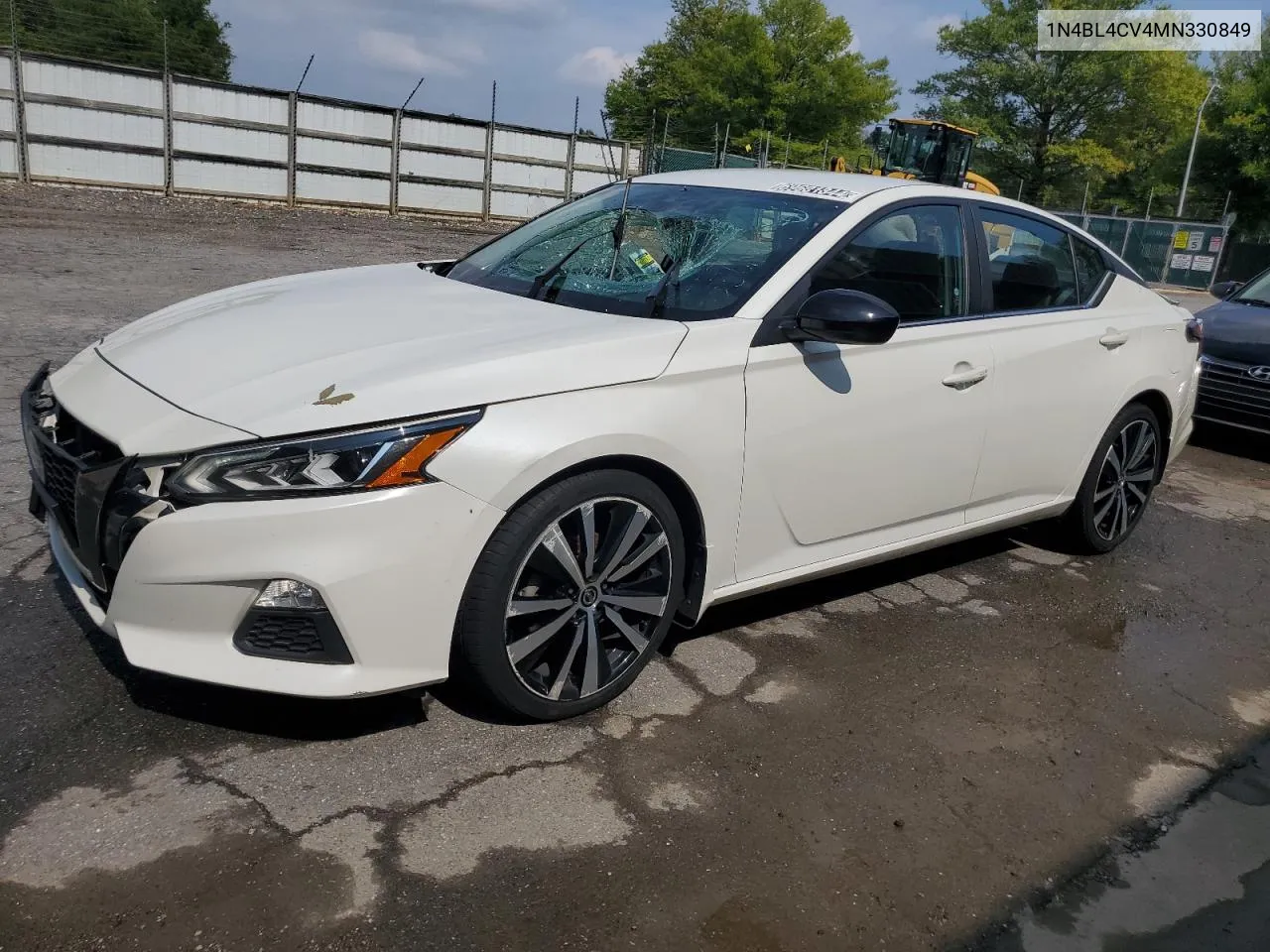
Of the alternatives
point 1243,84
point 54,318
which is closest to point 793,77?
point 1243,84

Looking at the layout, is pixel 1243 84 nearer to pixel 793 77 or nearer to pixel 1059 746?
pixel 793 77

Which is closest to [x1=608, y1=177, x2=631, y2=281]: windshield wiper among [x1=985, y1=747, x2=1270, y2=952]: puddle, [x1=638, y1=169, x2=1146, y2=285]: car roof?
[x1=638, y1=169, x2=1146, y2=285]: car roof

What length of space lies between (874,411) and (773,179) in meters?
1.10

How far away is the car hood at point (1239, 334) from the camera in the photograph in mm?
7578

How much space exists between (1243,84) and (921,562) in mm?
48212

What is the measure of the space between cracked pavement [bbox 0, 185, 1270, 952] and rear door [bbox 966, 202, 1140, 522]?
565mm

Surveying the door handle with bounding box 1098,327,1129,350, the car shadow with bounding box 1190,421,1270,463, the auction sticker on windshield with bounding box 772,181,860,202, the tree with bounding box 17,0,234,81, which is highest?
the tree with bounding box 17,0,234,81

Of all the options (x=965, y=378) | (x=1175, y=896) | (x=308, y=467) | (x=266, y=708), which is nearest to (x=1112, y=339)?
(x=965, y=378)

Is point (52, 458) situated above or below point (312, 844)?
above

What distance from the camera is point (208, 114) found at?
19938mm

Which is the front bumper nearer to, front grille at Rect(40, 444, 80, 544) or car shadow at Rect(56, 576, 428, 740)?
front grille at Rect(40, 444, 80, 544)

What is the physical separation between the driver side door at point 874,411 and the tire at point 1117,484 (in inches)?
40.3

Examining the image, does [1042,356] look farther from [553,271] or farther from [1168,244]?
[1168,244]

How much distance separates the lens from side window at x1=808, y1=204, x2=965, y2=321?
368 centimetres
